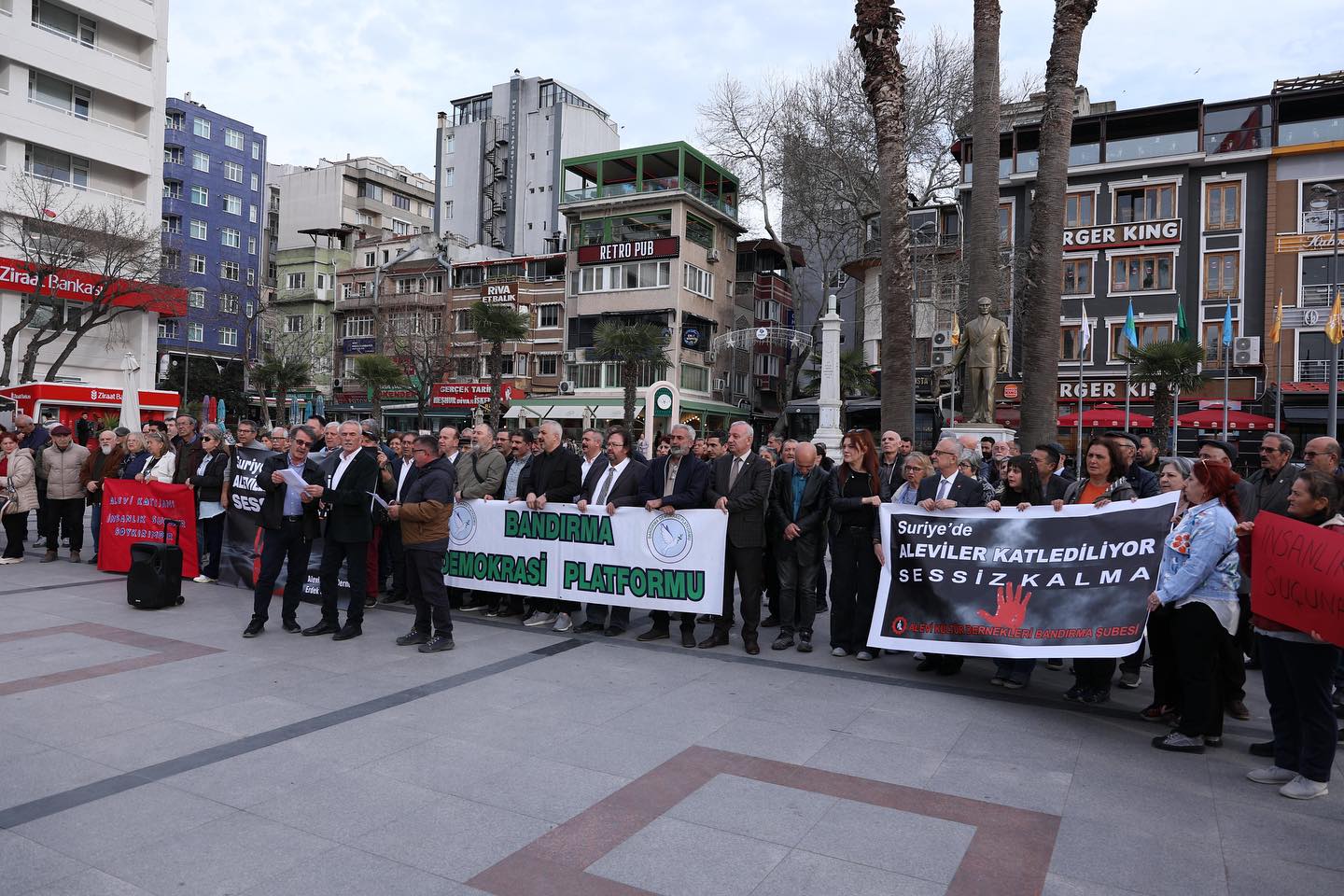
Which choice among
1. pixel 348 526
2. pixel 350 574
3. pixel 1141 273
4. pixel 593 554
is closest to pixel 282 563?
pixel 350 574

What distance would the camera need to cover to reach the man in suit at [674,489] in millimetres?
7691

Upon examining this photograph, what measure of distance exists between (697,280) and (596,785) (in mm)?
44696

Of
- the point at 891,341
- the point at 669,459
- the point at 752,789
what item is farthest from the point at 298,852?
the point at 891,341

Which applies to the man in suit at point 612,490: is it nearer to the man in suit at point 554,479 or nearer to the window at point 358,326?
the man in suit at point 554,479

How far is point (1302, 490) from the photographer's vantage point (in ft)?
15.1

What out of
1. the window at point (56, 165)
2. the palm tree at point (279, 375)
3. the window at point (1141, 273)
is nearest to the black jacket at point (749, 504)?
the window at point (1141, 273)

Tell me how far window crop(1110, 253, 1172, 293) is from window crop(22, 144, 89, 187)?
146ft

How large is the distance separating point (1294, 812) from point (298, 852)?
4.86 meters

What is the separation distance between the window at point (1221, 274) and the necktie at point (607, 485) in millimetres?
37060

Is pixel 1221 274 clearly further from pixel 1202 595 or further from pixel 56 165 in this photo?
pixel 56 165

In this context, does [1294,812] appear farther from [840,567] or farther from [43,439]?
[43,439]

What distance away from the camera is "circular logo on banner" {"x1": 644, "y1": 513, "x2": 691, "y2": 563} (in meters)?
7.69

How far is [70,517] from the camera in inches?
453

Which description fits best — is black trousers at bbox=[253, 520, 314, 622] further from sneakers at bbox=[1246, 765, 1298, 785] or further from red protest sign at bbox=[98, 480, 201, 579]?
sneakers at bbox=[1246, 765, 1298, 785]
